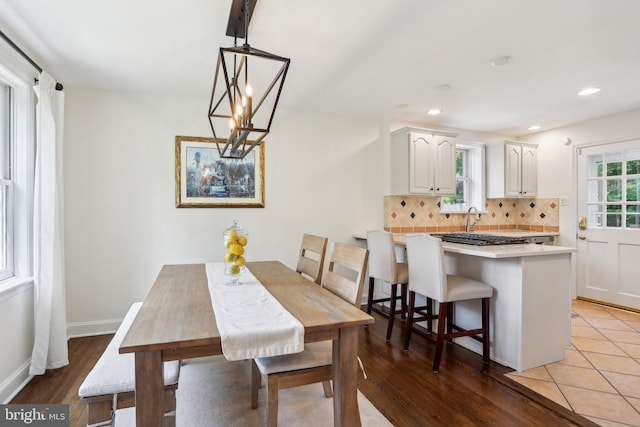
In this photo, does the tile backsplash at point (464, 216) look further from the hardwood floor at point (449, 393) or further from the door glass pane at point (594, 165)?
the hardwood floor at point (449, 393)

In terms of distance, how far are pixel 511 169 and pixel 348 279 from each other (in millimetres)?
3690

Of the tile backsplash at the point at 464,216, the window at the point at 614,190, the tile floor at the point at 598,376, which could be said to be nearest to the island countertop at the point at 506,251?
the tile floor at the point at 598,376

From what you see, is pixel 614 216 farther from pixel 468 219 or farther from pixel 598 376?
pixel 598 376

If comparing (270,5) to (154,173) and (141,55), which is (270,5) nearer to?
(141,55)

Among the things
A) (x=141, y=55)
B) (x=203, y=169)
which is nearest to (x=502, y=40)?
(x=141, y=55)

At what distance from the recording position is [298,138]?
12.0 ft

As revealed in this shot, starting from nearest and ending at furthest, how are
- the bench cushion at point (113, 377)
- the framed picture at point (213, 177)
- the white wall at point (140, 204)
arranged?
the bench cushion at point (113, 377), the white wall at point (140, 204), the framed picture at point (213, 177)

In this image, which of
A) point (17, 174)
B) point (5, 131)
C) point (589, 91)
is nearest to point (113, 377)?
point (17, 174)

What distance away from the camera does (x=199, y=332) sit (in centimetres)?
116

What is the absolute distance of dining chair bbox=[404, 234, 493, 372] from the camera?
231 cm

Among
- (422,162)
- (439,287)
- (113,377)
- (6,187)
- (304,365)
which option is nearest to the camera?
(113,377)

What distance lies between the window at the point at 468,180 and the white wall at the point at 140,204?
7.15 ft

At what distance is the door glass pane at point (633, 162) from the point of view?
3.65m

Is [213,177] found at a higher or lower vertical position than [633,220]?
higher
